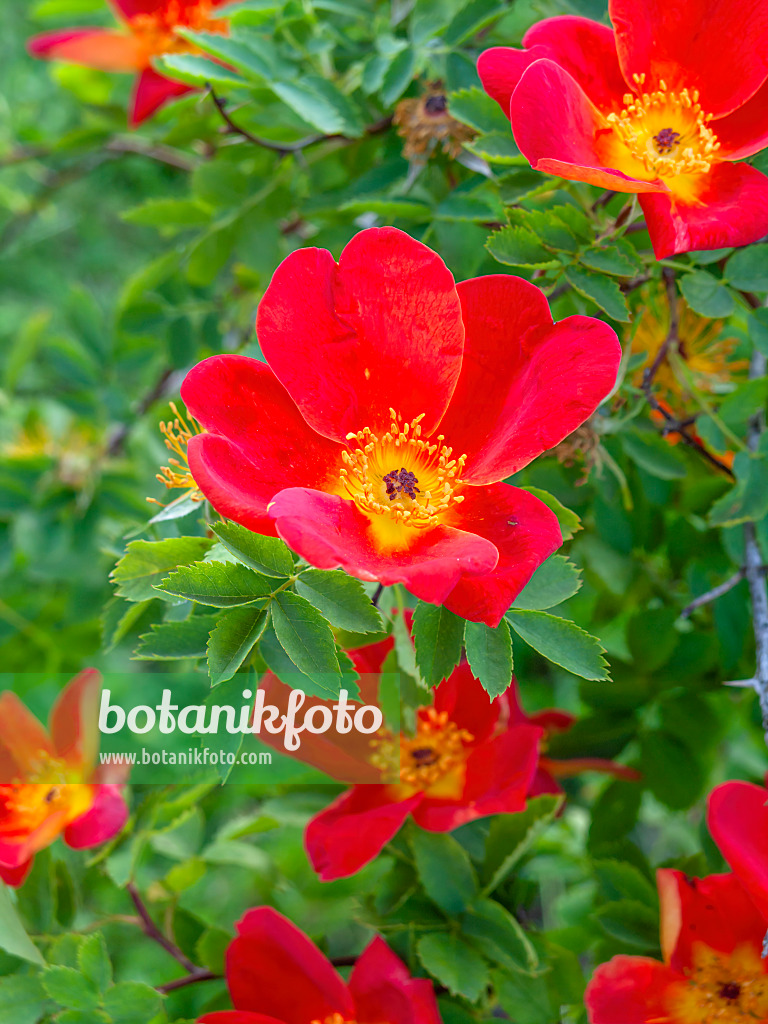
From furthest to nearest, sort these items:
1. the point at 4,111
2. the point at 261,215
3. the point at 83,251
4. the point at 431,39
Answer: the point at 83,251 < the point at 4,111 < the point at 261,215 < the point at 431,39

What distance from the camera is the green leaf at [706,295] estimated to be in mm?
647

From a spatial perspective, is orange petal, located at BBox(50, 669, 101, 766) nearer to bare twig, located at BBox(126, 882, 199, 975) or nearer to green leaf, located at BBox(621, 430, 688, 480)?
bare twig, located at BBox(126, 882, 199, 975)

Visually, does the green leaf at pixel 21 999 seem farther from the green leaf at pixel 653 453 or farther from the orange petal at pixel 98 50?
the orange petal at pixel 98 50

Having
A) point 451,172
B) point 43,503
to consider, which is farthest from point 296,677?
point 43,503

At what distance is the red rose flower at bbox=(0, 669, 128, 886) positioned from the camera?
77cm

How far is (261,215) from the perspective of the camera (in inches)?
35.4

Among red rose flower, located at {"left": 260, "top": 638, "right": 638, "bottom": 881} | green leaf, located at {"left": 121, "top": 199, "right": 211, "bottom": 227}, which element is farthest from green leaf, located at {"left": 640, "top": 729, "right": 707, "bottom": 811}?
green leaf, located at {"left": 121, "top": 199, "right": 211, "bottom": 227}

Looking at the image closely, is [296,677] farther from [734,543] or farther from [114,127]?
[114,127]

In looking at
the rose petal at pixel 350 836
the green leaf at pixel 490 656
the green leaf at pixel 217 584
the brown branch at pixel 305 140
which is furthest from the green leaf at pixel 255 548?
the brown branch at pixel 305 140

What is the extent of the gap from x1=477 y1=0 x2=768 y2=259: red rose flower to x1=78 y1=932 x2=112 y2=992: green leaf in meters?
0.63

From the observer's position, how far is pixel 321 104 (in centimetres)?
78

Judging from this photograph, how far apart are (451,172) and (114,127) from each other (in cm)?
59

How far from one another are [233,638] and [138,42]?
0.82 meters

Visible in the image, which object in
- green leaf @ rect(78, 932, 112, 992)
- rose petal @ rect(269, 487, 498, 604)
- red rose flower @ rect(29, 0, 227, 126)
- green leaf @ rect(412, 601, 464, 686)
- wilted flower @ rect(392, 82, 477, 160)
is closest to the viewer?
rose petal @ rect(269, 487, 498, 604)
